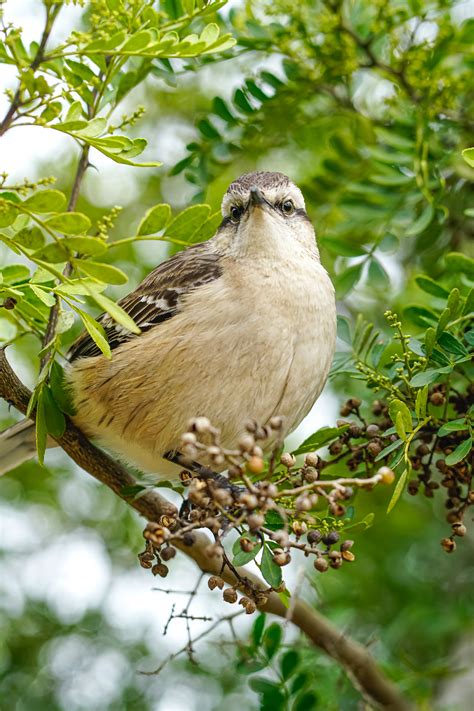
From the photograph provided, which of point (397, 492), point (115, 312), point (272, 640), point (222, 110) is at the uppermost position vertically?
point (115, 312)

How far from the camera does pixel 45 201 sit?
2232mm

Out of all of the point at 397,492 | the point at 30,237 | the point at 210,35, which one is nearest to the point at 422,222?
the point at 210,35

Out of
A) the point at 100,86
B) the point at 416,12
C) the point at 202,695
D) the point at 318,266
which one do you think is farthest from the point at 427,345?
the point at 202,695

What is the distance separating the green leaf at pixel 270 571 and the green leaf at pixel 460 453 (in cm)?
58

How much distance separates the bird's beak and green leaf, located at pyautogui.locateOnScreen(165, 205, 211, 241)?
447 mm

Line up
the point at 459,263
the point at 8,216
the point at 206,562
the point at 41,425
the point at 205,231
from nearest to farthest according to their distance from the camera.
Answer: the point at 8,216
the point at 41,425
the point at 205,231
the point at 459,263
the point at 206,562

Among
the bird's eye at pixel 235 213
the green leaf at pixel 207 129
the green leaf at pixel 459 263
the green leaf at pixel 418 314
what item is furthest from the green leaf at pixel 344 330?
the green leaf at pixel 207 129

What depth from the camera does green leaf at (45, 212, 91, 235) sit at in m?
2.18

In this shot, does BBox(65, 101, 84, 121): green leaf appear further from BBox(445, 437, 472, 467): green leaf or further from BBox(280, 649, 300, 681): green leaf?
BBox(280, 649, 300, 681): green leaf

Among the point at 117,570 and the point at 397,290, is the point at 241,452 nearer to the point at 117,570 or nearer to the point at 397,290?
the point at 397,290

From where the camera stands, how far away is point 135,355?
3332mm

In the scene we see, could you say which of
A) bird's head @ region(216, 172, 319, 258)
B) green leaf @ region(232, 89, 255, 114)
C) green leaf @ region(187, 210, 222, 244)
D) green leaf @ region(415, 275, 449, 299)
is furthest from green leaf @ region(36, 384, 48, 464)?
green leaf @ region(232, 89, 255, 114)

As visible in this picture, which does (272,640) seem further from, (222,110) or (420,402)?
(222,110)

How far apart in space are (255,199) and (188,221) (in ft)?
1.65
